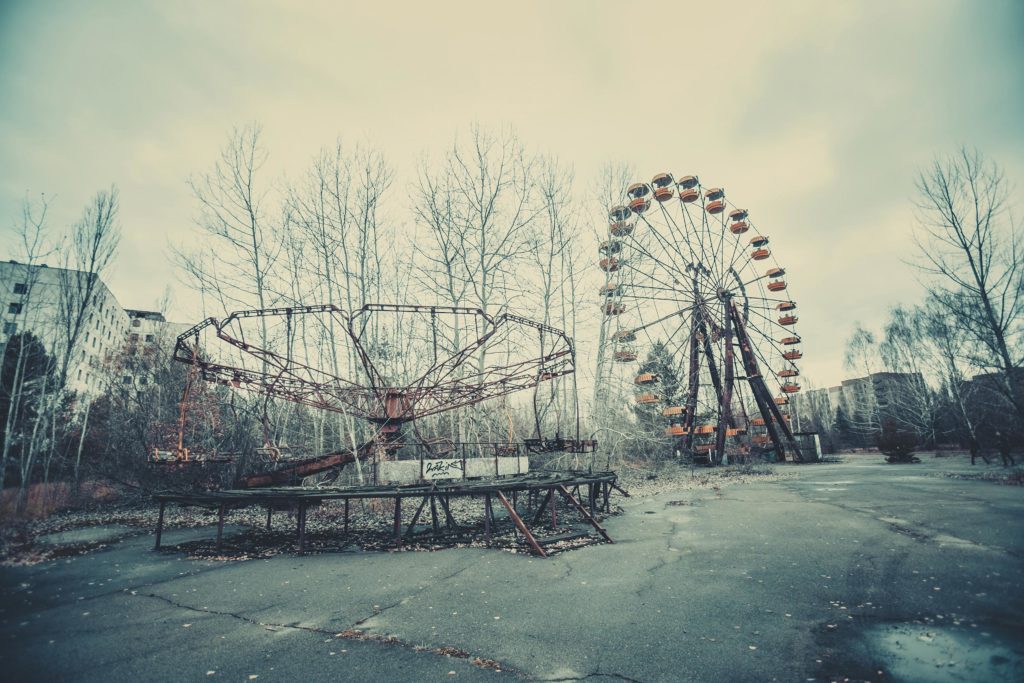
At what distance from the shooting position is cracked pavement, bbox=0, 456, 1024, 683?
4.12m

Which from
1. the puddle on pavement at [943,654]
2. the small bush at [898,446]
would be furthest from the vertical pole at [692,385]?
the puddle on pavement at [943,654]

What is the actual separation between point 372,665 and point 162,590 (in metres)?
5.21

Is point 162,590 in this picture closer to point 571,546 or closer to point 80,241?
point 571,546

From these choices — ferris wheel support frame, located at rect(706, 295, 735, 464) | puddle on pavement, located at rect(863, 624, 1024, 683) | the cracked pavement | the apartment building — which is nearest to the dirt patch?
ferris wheel support frame, located at rect(706, 295, 735, 464)

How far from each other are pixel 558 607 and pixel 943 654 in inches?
150

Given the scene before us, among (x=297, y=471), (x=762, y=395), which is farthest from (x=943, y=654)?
(x=762, y=395)

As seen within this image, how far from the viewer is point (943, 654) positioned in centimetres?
399

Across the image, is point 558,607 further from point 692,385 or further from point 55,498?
point 55,498

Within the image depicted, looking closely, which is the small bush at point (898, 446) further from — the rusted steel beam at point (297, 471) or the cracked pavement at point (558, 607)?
the rusted steel beam at point (297, 471)

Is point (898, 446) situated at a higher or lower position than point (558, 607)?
higher

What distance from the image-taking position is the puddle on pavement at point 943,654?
3629 millimetres

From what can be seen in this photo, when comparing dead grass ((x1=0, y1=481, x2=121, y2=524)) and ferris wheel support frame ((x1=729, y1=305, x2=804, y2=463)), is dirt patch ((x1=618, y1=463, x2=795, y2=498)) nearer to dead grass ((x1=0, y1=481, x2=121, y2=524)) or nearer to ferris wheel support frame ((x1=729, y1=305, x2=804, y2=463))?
ferris wheel support frame ((x1=729, y1=305, x2=804, y2=463))

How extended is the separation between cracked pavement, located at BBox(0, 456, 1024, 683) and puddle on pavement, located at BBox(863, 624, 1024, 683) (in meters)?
0.05

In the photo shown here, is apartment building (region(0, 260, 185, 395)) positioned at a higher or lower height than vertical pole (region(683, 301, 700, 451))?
higher
